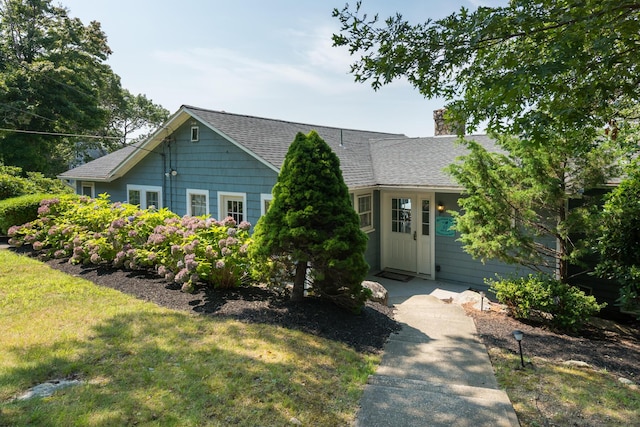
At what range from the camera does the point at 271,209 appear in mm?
5910

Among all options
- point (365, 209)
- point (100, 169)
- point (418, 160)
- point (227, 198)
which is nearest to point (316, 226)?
point (365, 209)

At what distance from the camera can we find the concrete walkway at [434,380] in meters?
3.20

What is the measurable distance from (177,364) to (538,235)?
633cm

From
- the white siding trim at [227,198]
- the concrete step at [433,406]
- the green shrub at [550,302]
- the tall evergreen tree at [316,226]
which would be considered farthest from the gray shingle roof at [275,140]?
the concrete step at [433,406]

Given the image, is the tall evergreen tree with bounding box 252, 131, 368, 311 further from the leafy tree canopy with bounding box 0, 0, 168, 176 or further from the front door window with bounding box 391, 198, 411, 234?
the leafy tree canopy with bounding box 0, 0, 168, 176

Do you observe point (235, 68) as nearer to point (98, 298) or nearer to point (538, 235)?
point (98, 298)

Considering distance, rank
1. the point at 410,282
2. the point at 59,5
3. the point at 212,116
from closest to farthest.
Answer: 1. the point at 410,282
2. the point at 212,116
3. the point at 59,5

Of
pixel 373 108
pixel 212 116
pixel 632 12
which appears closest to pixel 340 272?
pixel 632 12

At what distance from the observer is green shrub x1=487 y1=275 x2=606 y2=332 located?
238 inches

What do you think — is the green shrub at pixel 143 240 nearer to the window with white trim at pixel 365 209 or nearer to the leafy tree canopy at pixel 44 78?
the window with white trim at pixel 365 209

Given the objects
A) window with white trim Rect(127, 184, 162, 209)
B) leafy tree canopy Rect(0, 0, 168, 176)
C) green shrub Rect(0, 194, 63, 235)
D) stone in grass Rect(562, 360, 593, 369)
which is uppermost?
leafy tree canopy Rect(0, 0, 168, 176)

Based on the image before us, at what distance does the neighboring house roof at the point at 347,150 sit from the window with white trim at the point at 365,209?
474mm

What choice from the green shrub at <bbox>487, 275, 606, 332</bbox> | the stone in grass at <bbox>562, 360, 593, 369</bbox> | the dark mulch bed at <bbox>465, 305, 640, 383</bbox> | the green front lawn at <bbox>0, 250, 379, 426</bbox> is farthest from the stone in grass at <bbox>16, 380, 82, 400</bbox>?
the green shrub at <bbox>487, 275, 606, 332</bbox>

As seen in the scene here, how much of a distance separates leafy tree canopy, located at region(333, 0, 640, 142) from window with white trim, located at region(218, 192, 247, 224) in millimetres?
6110
